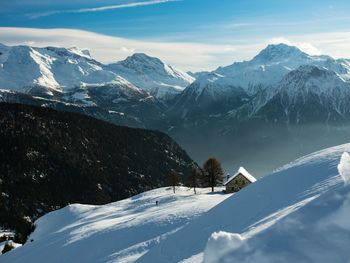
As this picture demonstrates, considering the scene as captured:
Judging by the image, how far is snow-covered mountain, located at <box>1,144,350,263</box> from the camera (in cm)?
1155

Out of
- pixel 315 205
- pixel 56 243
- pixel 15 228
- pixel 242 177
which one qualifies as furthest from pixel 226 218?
pixel 15 228

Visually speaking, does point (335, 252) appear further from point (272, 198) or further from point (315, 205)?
point (272, 198)

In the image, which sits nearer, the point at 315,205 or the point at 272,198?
the point at 315,205

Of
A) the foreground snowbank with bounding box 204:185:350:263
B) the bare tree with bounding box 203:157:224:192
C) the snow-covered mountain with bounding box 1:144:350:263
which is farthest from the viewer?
the bare tree with bounding box 203:157:224:192

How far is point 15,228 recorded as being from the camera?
624 feet

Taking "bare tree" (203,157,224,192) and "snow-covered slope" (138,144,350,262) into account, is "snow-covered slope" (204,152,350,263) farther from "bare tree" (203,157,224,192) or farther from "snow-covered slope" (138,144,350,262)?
"bare tree" (203,157,224,192)

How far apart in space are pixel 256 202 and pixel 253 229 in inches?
578

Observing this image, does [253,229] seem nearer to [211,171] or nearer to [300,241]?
[300,241]

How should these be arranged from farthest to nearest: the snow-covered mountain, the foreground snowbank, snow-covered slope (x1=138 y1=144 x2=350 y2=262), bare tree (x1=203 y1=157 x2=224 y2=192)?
1. bare tree (x1=203 y1=157 x2=224 y2=192)
2. snow-covered slope (x1=138 y1=144 x2=350 y2=262)
3. the snow-covered mountain
4. the foreground snowbank

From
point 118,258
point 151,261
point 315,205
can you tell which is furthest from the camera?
point 118,258

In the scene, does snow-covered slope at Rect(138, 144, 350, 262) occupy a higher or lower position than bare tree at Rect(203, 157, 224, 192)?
higher

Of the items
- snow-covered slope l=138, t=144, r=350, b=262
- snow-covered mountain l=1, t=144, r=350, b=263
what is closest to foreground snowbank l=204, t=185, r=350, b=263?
snow-covered mountain l=1, t=144, r=350, b=263

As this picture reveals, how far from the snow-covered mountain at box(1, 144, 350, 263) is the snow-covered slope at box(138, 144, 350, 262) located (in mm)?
89

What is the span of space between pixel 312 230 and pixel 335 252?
2.62ft
